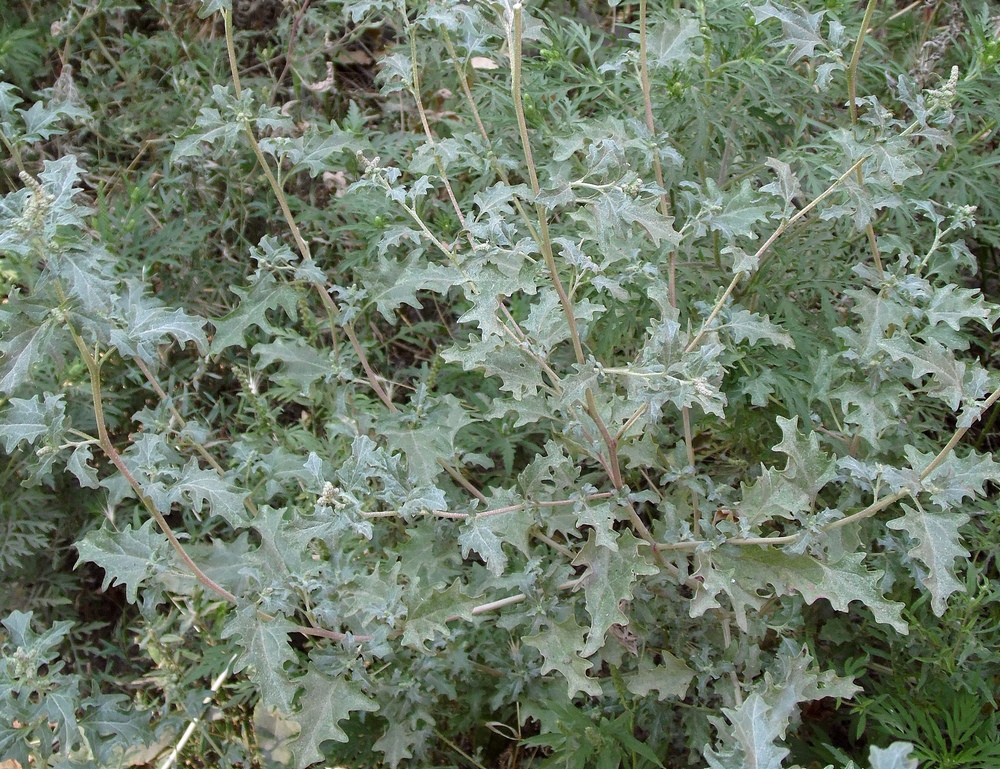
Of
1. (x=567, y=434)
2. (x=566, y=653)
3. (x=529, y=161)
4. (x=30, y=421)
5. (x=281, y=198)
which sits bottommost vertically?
(x=566, y=653)

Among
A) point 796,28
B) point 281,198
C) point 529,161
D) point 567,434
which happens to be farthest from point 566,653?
point 796,28

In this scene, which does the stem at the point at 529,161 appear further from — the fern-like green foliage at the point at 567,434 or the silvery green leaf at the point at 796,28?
the silvery green leaf at the point at 796,28

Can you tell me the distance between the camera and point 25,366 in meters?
1.41

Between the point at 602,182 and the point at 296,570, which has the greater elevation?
the point at 602,182

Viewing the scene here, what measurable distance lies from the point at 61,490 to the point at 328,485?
1.41m

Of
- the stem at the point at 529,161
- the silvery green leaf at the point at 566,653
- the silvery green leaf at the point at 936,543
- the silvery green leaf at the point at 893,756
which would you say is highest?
the stem at the point at 529,161

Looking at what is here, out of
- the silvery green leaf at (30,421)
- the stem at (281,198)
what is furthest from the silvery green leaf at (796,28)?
the silvery green leaf at (30,421)

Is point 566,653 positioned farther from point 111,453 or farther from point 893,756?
point 111,453

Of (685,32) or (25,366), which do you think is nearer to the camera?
(25,366)

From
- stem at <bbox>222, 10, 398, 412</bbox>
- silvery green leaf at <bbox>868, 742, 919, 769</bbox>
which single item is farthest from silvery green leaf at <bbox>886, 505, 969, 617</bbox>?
stem at <bbox>222, 10, 398, 412</bbox>

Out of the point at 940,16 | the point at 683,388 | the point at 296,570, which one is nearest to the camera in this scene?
the point at 683,388

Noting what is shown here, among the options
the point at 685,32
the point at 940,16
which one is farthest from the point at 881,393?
the point at 940,16

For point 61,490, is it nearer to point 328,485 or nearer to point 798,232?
point 328,485

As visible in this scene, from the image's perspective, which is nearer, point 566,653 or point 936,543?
point 936,543
